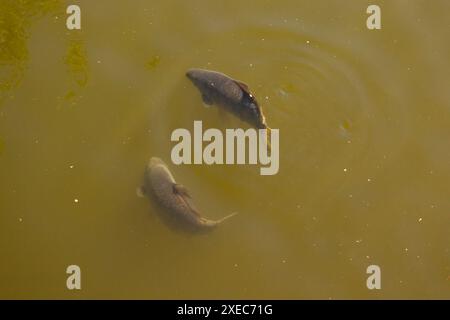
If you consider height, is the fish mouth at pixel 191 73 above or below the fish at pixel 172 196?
above

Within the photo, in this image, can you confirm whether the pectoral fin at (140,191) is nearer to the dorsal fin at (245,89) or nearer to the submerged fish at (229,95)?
the submerged fish at (229,95)

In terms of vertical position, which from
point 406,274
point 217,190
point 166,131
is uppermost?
point 166,131

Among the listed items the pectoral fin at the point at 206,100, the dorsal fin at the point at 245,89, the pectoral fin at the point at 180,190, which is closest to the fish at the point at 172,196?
the pectoral fin at the point at 180,190

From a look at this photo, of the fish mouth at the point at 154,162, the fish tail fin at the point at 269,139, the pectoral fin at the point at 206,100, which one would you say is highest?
the pectoral fin at the point at 206,100

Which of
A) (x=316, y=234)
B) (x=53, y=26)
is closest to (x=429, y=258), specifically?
(x=316, y=234)

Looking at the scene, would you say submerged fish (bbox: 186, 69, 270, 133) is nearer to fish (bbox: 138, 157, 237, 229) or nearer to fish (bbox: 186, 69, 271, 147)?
fish (bbox: 186, 69, 271, 147)

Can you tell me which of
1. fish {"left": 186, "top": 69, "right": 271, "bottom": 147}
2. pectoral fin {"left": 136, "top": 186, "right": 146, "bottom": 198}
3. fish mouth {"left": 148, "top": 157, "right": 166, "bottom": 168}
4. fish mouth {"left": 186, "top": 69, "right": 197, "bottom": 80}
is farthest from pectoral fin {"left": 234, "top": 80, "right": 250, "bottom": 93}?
pectoral fin {"left": 136, "top": 186, "right": 146, "bottom": 198}

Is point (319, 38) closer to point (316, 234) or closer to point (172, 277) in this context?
point (316, 234)
